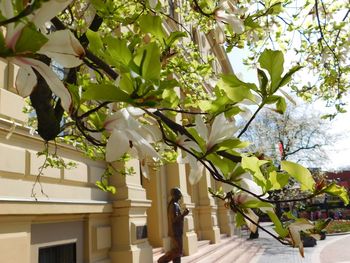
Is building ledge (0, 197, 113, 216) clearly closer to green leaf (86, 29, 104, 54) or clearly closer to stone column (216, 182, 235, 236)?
green leaf (86, 29, 104, 54)

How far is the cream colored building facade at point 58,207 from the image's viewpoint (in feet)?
17.3

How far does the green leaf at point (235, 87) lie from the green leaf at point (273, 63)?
0.20 feet

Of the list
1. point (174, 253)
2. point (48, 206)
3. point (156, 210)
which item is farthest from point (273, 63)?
point (156, 210)

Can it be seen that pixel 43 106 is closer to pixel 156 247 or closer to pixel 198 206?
pixel 156 247

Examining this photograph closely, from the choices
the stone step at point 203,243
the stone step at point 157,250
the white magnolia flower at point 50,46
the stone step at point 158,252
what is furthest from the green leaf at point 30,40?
the stone step at point 203,243

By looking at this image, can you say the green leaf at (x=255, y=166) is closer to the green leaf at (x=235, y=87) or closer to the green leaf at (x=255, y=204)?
the green leaf at (x=255, y=204)

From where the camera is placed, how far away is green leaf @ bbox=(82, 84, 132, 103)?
0.84m

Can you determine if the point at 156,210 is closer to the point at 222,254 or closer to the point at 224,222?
the point at 222,254

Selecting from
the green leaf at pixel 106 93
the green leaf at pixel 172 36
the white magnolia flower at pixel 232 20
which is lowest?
the green leaf at pixel 106 93

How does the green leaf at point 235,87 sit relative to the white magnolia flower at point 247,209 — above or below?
above

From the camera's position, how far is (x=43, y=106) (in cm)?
171

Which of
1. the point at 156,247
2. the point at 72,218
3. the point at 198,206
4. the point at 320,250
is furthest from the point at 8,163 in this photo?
the point at 320,250

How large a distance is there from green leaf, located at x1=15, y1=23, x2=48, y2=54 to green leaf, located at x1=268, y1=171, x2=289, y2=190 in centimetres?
64

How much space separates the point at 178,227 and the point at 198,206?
8926 millimetres
